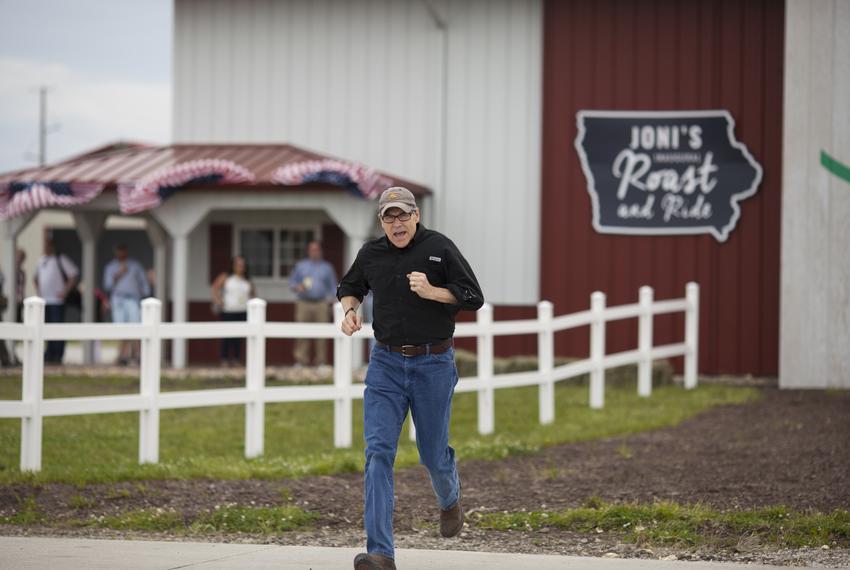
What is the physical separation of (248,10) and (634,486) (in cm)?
1475

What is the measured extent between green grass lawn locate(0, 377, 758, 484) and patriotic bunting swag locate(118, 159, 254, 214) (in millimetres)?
2652

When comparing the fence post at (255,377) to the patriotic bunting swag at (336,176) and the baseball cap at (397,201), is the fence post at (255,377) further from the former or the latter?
the patriotic bunting swag at (336,176)

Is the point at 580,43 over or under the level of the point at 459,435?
over

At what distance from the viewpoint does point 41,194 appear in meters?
21.1

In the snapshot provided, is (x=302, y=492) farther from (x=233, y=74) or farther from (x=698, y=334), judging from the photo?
(x=233, y=74)

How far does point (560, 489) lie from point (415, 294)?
354 cm

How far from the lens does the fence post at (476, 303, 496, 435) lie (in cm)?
1462

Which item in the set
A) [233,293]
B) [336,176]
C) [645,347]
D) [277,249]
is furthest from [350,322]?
[277,249]

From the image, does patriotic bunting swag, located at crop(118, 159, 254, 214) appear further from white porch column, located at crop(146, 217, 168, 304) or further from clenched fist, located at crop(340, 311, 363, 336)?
clenched fist, located at crop(340, 311, 363, 336)

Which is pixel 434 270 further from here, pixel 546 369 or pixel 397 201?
pixel 546 369

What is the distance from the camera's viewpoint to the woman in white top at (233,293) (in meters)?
20.8

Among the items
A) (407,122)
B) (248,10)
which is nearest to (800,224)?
(407,122)

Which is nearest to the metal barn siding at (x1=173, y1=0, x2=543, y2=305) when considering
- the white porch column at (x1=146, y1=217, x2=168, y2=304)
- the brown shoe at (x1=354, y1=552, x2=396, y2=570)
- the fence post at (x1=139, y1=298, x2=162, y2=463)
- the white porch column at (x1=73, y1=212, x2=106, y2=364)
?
the white porch column at (x1=146, y1=217, x2=168, y2=304)

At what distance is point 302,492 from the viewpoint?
10.3 m
